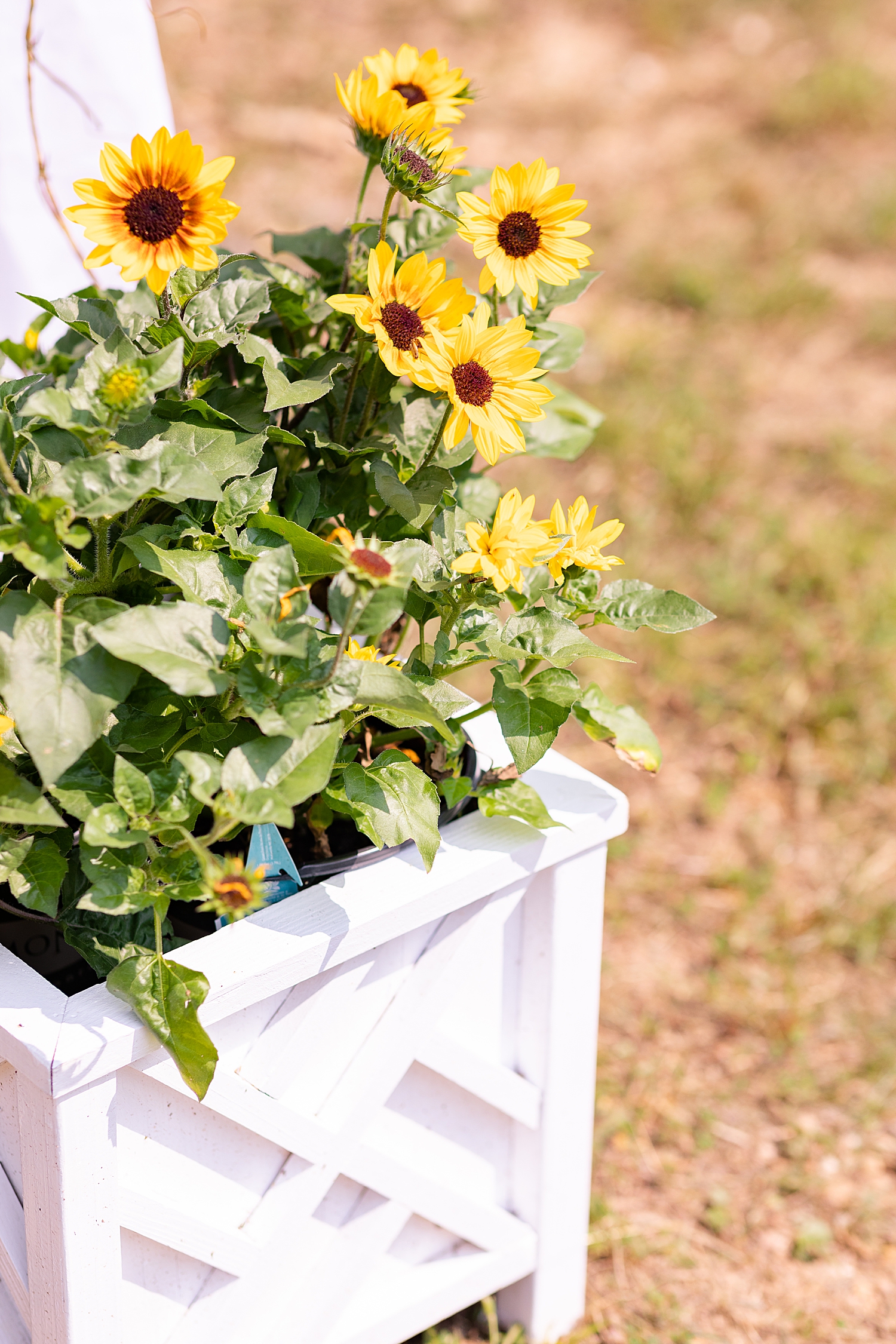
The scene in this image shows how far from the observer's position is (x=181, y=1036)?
0.78 metres

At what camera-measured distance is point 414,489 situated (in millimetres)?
931

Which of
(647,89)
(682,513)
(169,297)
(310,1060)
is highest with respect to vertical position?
(647,89)

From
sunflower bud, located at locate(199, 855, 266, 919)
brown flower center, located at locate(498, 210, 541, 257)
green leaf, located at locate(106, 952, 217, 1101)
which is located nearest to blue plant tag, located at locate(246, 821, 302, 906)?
green leaf, located at locate(106, 952, 217, 1101)

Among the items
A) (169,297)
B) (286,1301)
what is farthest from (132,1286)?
(169,297)

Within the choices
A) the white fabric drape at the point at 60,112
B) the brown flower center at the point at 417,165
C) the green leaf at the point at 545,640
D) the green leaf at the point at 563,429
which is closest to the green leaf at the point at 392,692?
the green leaf at the point at 545,640

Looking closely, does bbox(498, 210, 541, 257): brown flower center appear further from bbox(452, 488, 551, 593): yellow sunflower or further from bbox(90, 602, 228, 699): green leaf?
bbox(90, 602, 228, 699): green leaf

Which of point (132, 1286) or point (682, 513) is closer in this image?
point (132, 1286)

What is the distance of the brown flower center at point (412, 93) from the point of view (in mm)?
955

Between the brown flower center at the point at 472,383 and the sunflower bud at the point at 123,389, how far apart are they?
0.68ft

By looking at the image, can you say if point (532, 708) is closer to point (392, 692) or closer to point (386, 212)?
point (392, 692)

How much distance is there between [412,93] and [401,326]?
0.24 m

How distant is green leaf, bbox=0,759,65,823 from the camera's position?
2.41ft

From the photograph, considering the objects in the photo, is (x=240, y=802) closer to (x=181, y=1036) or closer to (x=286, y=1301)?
(x=181, y=1036)

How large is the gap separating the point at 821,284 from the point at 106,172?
2688mm
